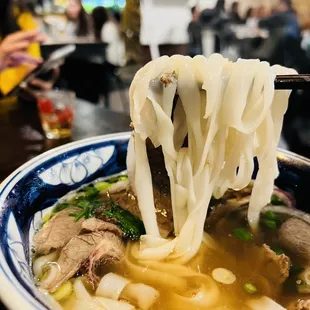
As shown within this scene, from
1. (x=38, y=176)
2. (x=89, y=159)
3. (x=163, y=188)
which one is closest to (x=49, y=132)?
(x=89, y=159)

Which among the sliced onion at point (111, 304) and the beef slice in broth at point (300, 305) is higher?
the sliced onion at point (111, 304)

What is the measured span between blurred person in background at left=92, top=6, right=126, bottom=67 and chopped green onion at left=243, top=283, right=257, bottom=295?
6108mm

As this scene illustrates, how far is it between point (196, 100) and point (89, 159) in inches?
25.2

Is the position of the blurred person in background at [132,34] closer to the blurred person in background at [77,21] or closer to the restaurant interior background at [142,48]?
the restaurant interior background at [142,48]

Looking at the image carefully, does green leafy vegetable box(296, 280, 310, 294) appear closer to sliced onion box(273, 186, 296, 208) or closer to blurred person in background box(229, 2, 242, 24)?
sliced onion box(273, 186, 296, 208)

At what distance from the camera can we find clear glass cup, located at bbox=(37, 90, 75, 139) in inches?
80.2

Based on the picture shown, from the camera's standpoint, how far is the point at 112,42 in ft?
23.1

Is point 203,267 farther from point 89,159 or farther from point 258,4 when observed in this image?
point 258,4

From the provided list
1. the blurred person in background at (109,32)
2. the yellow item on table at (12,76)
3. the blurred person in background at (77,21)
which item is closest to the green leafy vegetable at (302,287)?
the yellow item on table at (12,76)

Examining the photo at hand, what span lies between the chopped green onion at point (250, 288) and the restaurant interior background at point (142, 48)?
1.03 m

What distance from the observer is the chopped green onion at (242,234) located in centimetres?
127

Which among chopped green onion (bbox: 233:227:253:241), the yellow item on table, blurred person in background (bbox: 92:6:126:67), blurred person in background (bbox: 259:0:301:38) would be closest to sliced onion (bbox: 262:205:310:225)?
chopped green onion (bbox: 233:227:253:241)

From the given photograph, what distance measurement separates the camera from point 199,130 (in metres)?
1.07

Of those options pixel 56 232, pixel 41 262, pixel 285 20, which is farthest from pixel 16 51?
pixel 285 20
